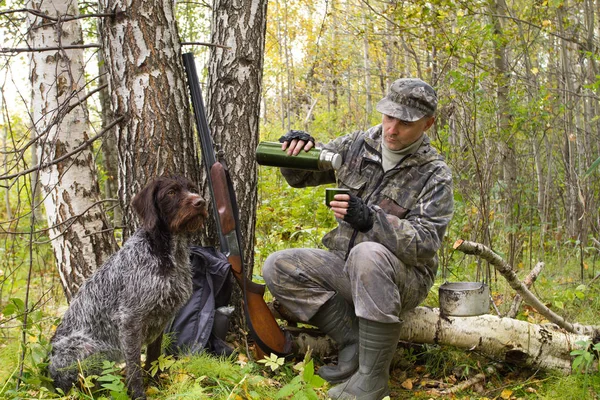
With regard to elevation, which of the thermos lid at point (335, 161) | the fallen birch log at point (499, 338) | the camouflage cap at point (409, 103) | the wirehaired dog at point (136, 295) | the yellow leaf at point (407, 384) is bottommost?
the yellow leaf at point (407, 384)

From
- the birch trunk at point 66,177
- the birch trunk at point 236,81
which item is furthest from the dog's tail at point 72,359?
the birch trunk at point 236,81

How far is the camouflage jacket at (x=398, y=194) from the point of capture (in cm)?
352

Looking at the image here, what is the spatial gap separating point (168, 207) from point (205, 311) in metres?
0.86

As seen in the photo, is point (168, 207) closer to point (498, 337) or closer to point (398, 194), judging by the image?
point (398, 194)

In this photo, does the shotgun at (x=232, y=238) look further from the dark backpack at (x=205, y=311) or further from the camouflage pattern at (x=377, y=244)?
the camouflage pattern at (x=377, y=244)

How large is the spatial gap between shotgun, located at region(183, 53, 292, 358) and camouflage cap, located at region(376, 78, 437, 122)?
118cm

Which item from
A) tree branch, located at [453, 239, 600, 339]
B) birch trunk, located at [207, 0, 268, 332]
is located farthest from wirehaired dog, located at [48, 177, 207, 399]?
tree branch, located at [453, 239, 600, 339]

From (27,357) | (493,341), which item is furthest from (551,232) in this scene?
(27,357)

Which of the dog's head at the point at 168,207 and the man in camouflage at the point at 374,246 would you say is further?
the man in camouflage at the point at 374,246

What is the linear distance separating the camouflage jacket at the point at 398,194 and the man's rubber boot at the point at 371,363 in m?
0.50

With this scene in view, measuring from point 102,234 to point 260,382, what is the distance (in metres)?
1.80

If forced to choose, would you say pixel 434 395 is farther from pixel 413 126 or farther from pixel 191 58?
pixel 191 58

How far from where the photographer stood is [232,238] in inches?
145

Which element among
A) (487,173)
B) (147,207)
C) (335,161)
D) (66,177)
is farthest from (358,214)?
(487,173)
